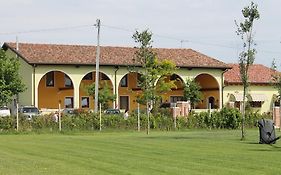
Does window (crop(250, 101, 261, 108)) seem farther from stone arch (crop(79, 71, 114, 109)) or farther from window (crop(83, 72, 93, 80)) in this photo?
window (crop(83, 72, 93, 80))

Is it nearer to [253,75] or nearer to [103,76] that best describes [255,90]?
[253,75]

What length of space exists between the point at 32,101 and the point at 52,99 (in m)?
5.81

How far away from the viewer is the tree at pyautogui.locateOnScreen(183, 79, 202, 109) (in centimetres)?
7181

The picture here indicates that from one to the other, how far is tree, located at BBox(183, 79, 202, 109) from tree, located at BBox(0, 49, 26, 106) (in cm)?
1837

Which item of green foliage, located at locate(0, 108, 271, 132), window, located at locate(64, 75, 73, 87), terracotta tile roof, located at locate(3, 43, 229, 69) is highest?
terracotta tile roof, located at locate(3, 43, 229, 69)

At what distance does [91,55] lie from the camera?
69938 mm

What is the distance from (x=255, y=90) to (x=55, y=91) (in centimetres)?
2327

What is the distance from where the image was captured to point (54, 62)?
65.9m

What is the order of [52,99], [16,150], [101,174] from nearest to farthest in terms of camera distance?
[101,174] → [16,150] → [52,99]

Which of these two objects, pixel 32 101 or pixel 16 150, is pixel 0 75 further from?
pixel 16 150

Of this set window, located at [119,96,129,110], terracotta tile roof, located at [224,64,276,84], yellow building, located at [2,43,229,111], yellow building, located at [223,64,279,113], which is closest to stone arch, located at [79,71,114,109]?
yellow building, located at [2,43,229,111]

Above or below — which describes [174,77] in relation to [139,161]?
above

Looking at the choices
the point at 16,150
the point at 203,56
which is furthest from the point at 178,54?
the point at 16,150

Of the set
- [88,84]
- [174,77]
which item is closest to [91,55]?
[88,84]
